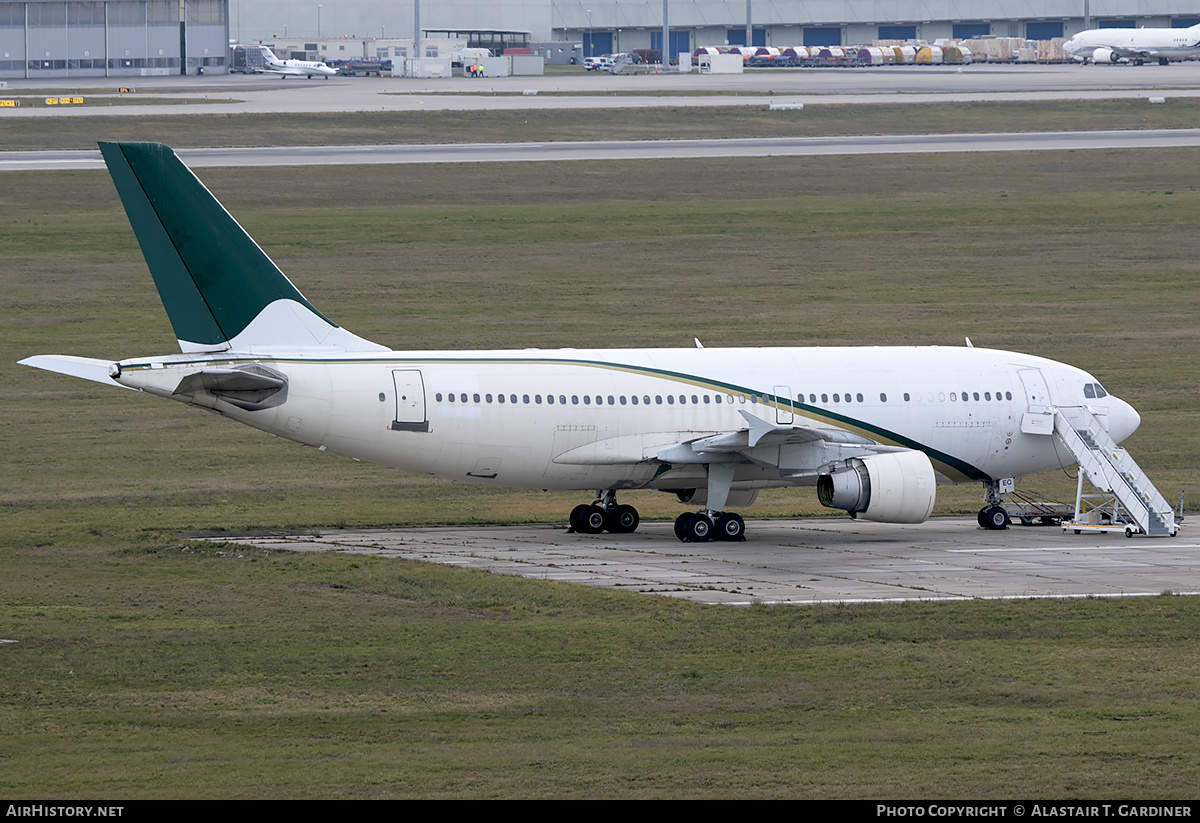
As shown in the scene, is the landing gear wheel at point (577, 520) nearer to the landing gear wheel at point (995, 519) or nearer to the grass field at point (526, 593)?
the grass field at point (526, 593)

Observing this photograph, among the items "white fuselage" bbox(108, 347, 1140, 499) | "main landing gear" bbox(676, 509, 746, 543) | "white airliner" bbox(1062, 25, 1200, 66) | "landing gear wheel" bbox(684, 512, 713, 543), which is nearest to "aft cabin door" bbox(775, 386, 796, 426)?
"white fuselage" bbox(108, 347, 1140, 499)

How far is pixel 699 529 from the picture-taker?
136 feet

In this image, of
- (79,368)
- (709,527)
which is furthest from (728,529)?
(79,368)

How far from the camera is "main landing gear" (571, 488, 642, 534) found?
141ft

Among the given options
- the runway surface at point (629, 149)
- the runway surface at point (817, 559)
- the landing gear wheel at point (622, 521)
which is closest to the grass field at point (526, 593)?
the runway surface at point (817, 559)

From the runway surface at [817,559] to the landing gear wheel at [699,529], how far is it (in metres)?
0.40

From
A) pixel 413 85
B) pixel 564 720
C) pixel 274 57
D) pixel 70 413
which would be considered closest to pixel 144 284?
pixel 70 413

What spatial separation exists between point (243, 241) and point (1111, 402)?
23880 millimetres

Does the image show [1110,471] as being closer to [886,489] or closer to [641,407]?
[886,489]

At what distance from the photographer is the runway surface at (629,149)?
331ft

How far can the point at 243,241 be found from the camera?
38188 millimetres

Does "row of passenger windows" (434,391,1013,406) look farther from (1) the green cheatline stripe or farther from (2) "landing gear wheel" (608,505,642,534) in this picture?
(2) "landing gear wheel" (608,505,642,534)

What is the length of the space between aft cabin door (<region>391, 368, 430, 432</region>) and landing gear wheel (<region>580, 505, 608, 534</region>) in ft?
18.7

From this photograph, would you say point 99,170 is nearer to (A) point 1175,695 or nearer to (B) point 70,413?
(B) point 70,413
